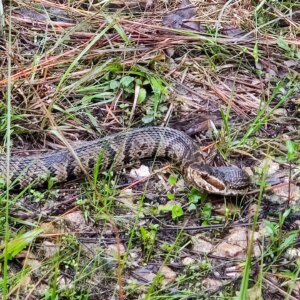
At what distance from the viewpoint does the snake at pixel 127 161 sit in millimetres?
4770

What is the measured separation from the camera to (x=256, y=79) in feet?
19.6

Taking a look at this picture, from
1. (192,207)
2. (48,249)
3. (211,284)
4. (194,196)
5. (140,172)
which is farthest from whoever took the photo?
(140,172)

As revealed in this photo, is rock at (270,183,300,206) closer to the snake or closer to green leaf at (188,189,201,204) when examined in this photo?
the snake

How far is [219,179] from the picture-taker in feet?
15.5

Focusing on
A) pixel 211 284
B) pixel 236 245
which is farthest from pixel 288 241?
pixel 211 284

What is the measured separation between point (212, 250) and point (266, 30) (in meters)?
2.74

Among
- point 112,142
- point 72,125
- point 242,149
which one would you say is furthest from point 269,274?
point 72,125

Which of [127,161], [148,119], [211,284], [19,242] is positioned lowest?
[127,161]

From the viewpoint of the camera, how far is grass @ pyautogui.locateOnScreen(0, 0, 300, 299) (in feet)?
13.3

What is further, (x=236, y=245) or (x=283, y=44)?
(x=283, y=44)

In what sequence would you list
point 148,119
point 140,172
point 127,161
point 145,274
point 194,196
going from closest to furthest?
point 145,274, point 194,196, point 140,172, point 127,161, point 148,119

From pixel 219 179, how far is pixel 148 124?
1054 mm

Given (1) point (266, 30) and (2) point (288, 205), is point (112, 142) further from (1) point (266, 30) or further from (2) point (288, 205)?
(1) point (266, 30)

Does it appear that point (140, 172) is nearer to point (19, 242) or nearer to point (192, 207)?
point (192, 207)
